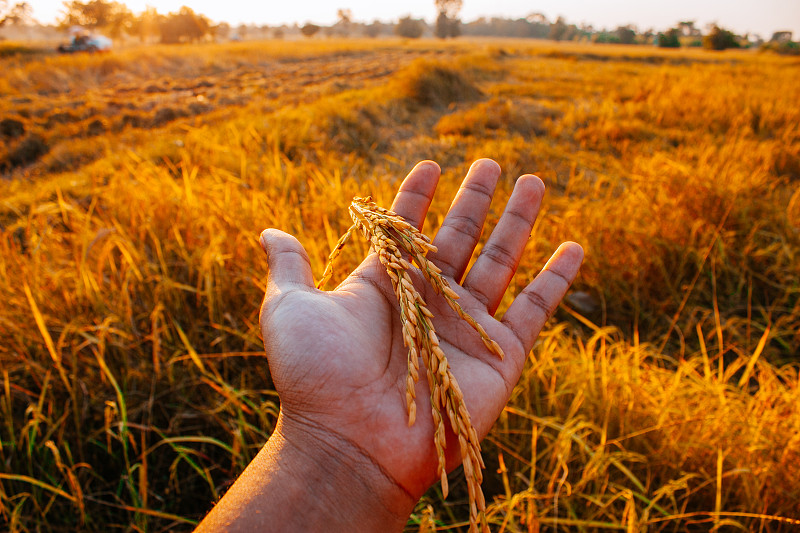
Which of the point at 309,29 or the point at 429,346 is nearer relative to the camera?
the point at 429,346

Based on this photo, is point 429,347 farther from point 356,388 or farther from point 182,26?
point 182,26

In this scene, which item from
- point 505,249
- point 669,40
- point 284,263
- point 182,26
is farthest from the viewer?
point 669,40

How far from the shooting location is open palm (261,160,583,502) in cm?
128

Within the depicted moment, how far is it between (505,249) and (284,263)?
0.99 meters

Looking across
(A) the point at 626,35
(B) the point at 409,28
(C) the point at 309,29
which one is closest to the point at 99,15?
(C) the point at 309,29

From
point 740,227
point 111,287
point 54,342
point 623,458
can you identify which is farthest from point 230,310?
point 740,227

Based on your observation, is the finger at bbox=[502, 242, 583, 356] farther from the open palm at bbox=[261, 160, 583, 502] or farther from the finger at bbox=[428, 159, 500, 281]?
the finger at bbox=[428, 159, 500, 281]

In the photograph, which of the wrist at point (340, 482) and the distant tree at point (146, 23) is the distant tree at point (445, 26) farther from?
the wrist at point (340, 482)

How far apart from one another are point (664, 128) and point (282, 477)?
8991mm

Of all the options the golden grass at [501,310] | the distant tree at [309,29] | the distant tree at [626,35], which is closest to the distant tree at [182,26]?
the distant tree at [309,29]

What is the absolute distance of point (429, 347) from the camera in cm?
118

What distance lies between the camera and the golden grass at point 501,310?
1.76 meters

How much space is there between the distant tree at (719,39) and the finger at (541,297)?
205 ft

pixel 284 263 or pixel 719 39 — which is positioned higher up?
pixel 719 39
